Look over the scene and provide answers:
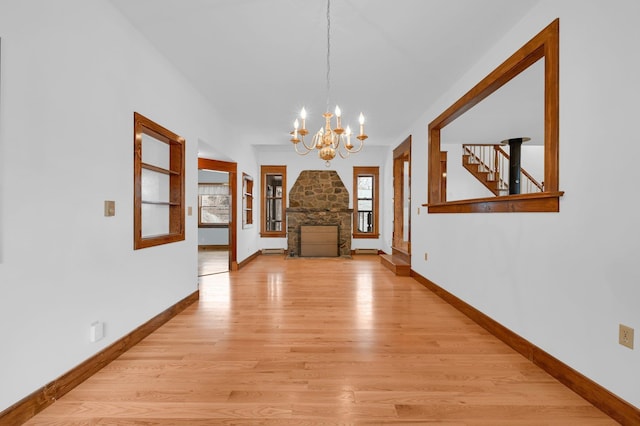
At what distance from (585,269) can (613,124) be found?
31.8 inches

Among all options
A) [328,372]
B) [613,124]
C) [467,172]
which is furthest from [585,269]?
[467,172]

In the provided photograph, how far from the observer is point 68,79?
1803mm

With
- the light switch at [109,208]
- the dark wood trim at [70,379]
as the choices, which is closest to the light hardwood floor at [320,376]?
the dark wood trim at [70,379]

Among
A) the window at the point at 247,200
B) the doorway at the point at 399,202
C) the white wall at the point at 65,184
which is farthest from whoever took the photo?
the doorway at the point at 399,202

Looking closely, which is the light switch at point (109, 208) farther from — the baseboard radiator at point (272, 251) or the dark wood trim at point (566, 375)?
the baseboard radiator at point (272, 251)

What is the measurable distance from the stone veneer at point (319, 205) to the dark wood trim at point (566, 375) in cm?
465

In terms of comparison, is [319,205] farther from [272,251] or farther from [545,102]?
[545,102]

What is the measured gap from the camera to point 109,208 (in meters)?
2.15

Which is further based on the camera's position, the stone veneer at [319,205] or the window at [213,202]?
the window at [213,202]

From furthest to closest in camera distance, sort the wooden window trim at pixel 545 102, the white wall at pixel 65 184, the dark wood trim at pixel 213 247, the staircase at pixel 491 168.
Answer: the dark wood trim at pixel 213 247 < the staircase at pixel 491 168 < the wooden window trim at pixel 545 102 < the white wall at pixel 65 184

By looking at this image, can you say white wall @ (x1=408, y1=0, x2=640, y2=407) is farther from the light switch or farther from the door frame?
the door frame

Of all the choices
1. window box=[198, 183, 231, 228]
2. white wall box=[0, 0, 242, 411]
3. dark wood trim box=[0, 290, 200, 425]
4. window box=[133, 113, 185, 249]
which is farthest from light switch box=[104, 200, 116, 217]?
window box=[198, 183, 231, 228]

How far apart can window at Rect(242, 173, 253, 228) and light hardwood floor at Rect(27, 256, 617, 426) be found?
302cm

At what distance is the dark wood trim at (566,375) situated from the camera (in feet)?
4.97
